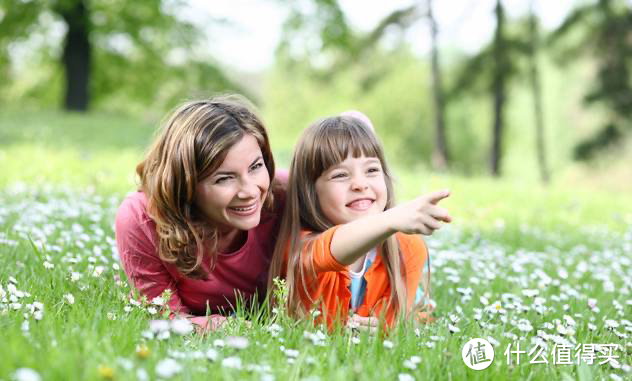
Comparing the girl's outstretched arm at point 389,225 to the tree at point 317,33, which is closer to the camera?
the girl's outstretched arm at point 389,225

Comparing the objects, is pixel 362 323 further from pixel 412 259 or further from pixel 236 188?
pixel 236 188

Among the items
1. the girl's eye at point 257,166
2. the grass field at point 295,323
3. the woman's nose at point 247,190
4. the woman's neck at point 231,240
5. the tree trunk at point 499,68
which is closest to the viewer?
the grass field at point 295,323

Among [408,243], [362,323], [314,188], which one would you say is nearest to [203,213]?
[314,188]

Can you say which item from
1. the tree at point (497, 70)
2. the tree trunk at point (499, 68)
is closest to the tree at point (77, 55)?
the tree at point (497, 70)

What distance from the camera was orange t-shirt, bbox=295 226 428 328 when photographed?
8.96ft

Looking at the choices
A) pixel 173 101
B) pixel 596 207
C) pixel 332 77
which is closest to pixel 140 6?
pixel 173 101

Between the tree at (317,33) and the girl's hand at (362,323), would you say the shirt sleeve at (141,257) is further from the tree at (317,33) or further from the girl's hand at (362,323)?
the tree at (317,33)

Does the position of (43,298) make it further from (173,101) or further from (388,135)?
(388,135)

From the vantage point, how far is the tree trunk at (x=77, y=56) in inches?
803

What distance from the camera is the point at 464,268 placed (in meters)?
4.37

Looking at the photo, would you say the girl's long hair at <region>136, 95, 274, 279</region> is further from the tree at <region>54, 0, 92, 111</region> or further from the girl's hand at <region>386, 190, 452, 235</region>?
the tree at <region>54, 0, 92, 111</region>

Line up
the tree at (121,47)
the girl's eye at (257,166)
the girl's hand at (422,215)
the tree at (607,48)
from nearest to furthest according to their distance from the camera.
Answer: the girl's hand at (422,215)
the girl's eye at (257,166)
the tree at (607,48)
the tree at (121,47)

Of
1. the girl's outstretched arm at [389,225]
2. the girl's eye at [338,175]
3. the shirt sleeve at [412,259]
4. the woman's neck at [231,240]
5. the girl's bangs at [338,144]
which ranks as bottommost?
the shirt sleeve at [412,259]

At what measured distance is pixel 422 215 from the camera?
88.0 inches
